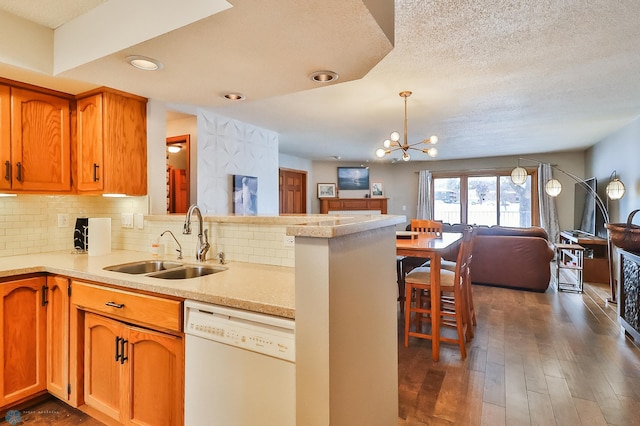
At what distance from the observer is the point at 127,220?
8.45 ft

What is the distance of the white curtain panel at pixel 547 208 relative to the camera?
7254mm

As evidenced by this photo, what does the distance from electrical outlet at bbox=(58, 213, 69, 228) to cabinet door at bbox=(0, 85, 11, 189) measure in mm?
524

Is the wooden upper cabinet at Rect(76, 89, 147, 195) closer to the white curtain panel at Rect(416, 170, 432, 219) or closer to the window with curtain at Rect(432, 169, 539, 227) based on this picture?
the white curtain panel at Rect(416, 170, 432, 219)

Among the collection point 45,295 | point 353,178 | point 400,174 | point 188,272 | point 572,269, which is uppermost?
point 400,174

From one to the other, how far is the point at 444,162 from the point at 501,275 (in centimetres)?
436

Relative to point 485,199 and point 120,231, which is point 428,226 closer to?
point 120,231

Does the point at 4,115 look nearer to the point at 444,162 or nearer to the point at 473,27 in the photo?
the point at 473,27

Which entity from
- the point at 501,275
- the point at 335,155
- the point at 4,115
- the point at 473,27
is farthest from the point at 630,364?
the point at 335,155

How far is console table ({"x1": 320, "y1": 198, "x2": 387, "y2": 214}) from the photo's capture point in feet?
28.0

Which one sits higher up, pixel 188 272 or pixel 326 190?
pixel 326 190

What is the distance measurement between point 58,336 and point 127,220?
0.95 metres

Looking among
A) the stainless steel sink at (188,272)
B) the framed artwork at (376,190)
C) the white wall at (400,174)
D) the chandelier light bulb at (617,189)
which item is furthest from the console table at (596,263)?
the stainless steel sink at (188,272)

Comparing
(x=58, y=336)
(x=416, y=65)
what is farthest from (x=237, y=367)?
(x=416, y=65)

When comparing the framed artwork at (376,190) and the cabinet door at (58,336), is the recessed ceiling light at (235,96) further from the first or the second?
the framed artwork at (376,190)
